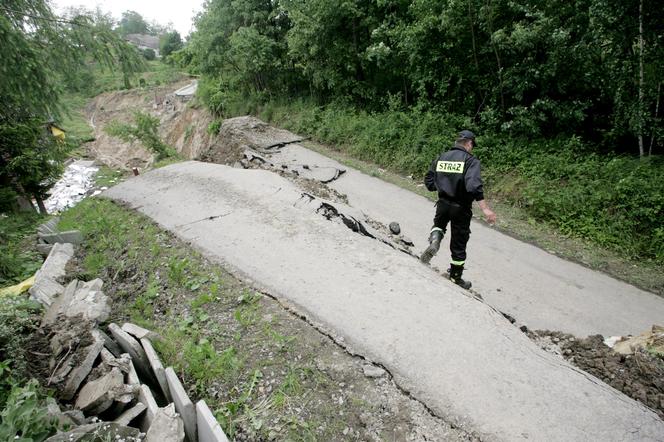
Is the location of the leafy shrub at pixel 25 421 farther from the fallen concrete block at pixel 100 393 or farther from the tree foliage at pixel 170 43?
the tree foliage at pixel 170 43

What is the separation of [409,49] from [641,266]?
25.2 ft

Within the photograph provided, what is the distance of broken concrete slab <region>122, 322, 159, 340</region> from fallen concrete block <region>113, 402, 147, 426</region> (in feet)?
2.77

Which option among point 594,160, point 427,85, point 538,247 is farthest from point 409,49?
point 538,247

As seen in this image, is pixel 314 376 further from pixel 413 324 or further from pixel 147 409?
pixel 147 409

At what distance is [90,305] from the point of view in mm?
4223

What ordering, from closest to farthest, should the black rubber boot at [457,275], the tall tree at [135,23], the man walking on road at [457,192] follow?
the man walking on road at [457,192], the black rubber boot at [457,275], the tall tree at [135,23]

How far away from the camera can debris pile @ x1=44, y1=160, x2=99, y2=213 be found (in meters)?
17.1

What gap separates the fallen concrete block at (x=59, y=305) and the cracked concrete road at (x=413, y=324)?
159 centimetres

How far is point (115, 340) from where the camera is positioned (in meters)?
3.92

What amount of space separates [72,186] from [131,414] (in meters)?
21.2

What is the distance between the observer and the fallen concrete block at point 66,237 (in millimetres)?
6637

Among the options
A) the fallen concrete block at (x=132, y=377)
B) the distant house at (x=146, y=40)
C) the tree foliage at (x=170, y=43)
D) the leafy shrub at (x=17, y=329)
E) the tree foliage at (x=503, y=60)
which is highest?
the distant house at (x=146, y=40)

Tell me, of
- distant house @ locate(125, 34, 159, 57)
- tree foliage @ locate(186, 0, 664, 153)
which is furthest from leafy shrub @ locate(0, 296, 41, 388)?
distant house @ locate(125, 34, 159, 57)

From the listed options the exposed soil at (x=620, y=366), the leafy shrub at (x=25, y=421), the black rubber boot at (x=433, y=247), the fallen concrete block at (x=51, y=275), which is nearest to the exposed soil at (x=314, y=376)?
the exposed soil at (x=620, y=366)
